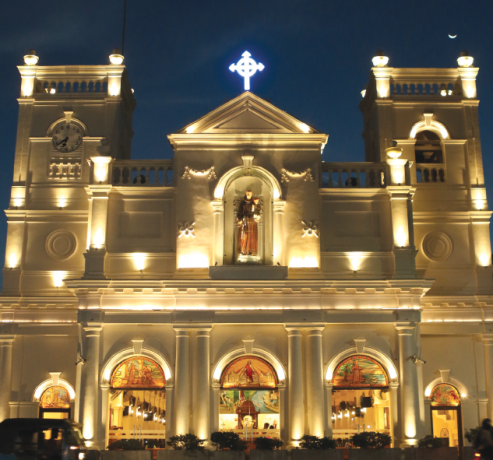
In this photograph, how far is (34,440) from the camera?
2312 centimetres

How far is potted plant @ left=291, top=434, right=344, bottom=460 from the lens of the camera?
88.8ft

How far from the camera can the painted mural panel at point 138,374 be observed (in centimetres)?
2972

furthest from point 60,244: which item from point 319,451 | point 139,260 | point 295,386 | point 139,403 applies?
point 319,451

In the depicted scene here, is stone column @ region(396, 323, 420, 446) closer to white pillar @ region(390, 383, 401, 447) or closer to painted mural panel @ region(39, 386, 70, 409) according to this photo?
white pillar @ region(390, 383, 401, 447)

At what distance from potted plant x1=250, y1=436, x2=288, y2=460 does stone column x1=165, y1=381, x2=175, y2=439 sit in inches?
131

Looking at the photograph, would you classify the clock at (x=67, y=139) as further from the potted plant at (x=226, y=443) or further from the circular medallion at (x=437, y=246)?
the circular medallion at (x=437, y=246)

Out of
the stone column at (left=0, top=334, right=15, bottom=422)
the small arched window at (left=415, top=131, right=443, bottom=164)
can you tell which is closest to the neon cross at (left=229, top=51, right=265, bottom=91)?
the small arched window at (left=415, top=131, right=443, bottom=164)

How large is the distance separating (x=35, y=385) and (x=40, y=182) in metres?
8.90

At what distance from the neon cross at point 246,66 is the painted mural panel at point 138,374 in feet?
42.0

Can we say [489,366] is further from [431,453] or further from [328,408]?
[328,408]

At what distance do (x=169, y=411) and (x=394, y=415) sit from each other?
8.73 m

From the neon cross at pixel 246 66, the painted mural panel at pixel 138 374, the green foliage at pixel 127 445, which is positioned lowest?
the green foliage at pixel 127 445

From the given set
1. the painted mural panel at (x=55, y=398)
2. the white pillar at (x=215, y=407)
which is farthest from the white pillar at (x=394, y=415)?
the painted mural panel at (x=55, y=398)

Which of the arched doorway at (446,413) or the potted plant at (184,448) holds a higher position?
the arched doorway at (446,413)
